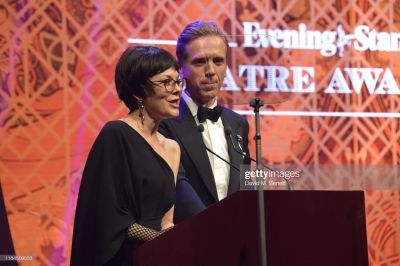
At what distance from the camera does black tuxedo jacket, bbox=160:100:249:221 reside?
2832mm

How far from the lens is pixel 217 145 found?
9.77 ft

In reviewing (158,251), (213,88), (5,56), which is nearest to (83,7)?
(5,56)

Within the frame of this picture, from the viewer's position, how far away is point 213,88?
299 cm

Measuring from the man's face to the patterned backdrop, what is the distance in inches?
14.1

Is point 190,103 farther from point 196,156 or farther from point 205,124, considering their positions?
point 196,156

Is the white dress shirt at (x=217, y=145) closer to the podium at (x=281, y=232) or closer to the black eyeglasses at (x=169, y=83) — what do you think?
the black eyeglasses at (x=169, y=83)

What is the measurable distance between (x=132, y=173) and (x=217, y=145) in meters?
0.55

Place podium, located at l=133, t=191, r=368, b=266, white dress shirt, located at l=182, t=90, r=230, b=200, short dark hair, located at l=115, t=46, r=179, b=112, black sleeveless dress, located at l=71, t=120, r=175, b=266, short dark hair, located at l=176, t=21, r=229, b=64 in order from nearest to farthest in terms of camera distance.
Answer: podium, located at l=133, t=191, r=368, b=266 → black sleeveless dress, located at l=71, t=120, r=175, b=266 → short dark hair, located at l=115, t=46, r=179, b=112 → white dress shirt, located at l=182, t=90, r=230, b=200 → short dark hair, located at l=176, t=21, r=229, b=64

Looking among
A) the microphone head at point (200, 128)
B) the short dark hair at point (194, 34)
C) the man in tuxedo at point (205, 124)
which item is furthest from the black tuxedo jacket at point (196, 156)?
the short dark hair at point (194, 34)

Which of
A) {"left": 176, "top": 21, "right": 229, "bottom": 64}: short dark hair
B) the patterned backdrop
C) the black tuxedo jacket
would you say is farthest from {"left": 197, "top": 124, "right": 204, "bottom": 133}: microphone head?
the patterned backdrop

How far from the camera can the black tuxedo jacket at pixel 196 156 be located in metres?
2.83

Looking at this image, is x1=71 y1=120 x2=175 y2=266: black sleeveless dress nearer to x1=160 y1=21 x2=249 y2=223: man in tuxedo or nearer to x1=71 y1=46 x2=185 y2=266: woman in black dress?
x1=71 y1=46 x2=185 y2=266: woman in black dress

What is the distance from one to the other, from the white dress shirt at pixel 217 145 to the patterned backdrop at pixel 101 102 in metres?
0.45

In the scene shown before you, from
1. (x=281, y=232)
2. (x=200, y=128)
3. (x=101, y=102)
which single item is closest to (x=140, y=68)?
(x=200, y=128)
